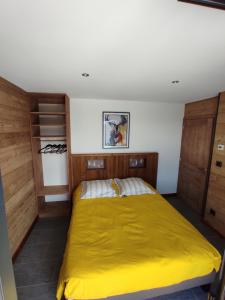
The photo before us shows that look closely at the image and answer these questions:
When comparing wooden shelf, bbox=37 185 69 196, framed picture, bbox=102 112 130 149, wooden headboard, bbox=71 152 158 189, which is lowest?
wooden shelf, bbox=37 185 69 196

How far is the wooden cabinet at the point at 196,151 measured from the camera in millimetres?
2715

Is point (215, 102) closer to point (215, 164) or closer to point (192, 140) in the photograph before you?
point (192, 140)

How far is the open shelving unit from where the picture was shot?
8.69 feet

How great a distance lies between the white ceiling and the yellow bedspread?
1787 millimetres

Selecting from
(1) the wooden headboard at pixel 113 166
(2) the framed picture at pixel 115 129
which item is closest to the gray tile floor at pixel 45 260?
(1) the wooden headboard at pixel 113 166

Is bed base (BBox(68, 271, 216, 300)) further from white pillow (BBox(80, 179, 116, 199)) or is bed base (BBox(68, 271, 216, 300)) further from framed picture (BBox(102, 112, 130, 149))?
framed picture (BBox(102, 112, 130, 149))

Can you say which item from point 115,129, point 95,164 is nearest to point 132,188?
point 95,164

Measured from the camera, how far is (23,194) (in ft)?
7.38

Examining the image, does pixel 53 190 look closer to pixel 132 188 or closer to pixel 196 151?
pixel 132 188

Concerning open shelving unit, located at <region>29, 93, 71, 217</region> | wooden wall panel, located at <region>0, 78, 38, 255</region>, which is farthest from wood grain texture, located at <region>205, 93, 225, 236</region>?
wooden wall panel, located at <region>0, 78, 38, 255</region>

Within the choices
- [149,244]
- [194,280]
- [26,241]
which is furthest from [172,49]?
[26,241]

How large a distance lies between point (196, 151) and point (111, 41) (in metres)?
2.72

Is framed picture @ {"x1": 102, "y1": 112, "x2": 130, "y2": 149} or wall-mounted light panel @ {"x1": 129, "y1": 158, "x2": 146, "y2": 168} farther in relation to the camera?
wall-mounted light panel @ {"x1": 129, "y1": 158, "x2": 146, "y2": 168}

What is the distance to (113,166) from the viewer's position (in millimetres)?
3104
